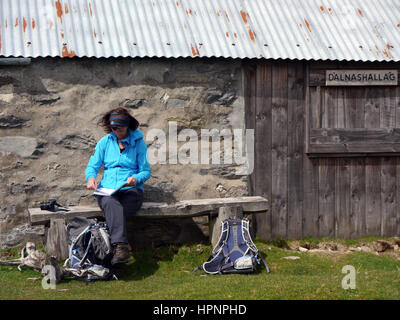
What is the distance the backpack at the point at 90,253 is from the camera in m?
5.67

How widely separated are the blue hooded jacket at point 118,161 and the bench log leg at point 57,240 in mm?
577

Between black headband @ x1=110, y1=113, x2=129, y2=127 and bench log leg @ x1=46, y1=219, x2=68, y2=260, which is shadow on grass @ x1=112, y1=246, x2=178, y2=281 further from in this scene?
black headband @ x1=110, y1=113, x2=129, y2=127

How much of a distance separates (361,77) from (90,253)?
4.09 meters

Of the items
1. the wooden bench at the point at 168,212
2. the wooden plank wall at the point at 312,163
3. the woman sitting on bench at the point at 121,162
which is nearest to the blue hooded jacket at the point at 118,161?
the woman sitting on bench at the point at 121,162

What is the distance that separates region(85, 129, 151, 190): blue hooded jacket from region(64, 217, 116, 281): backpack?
2.14ft

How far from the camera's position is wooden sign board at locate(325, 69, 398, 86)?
749cm

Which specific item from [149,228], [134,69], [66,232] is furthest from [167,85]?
[66,232]

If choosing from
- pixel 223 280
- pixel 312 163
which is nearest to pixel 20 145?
pixel 223 280

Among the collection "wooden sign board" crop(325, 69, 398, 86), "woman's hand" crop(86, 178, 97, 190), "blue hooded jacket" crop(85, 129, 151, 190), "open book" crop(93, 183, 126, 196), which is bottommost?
"open book" crop(93, 183, 126, 196)

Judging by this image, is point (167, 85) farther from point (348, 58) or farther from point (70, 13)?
point (348, 58)

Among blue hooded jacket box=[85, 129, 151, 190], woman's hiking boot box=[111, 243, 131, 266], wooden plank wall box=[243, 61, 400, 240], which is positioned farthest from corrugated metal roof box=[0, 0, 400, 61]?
woman's hiking boot box=[111, 243, 131, 266]

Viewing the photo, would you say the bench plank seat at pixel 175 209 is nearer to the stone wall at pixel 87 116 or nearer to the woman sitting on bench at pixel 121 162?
the woman sitting on bench at pixel 121 162

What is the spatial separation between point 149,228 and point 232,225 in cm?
117

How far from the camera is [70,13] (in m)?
7.19
